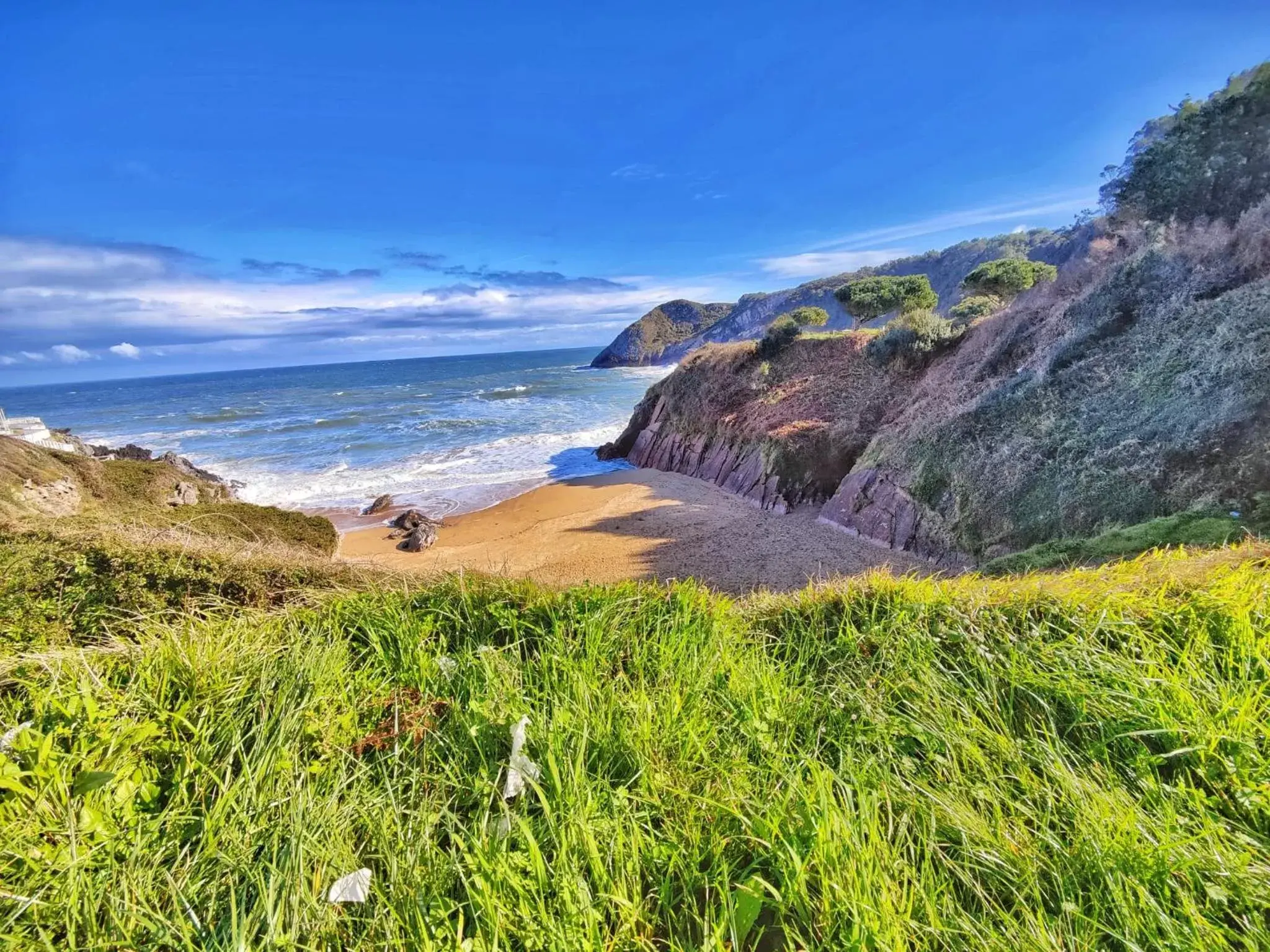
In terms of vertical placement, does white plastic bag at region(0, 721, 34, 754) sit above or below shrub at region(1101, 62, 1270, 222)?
below

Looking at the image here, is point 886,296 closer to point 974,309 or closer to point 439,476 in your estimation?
point 974,309

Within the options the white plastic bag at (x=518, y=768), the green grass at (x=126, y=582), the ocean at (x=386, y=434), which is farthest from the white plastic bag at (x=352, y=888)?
the ocean at (x=386, y=434)

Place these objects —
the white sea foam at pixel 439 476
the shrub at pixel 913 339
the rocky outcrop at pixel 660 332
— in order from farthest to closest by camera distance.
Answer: the rocky outcrop at pixel 660 332 < the white sea foam at pixel 439 476 < the shrub at pixel 913 339

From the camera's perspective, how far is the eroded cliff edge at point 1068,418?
7.30 metres

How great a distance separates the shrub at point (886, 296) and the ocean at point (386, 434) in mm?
14922

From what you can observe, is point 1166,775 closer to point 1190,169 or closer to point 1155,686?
point 1155,686

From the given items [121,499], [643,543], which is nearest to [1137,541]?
[643,543]

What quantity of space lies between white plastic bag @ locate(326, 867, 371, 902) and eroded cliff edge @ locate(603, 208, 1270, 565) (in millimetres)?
9271

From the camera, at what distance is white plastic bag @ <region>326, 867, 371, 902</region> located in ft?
4.71

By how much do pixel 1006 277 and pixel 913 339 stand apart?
11795 mm

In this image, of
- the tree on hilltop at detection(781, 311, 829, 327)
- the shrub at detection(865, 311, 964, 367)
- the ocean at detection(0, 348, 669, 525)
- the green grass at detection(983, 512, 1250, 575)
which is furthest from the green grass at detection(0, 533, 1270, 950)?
the tree on hilltop at detection(781, 311, 829, 327)

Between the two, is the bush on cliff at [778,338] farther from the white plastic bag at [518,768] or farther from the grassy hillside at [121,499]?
the white plastic bag at [518,768]

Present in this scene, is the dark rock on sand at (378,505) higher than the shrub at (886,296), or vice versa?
the shrub at (886,296)

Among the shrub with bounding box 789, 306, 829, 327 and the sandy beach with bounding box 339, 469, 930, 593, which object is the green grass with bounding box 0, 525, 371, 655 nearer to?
the sandy beach with bounding box 339, 469, 930, 593
